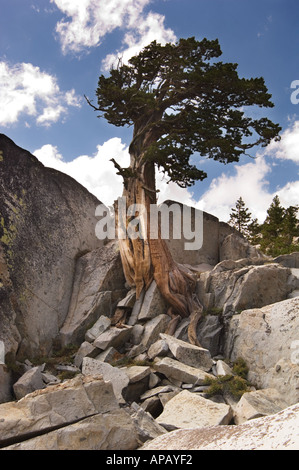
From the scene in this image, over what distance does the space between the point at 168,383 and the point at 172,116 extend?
10.5 meters

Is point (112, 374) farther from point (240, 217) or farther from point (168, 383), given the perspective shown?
point (240, 217)

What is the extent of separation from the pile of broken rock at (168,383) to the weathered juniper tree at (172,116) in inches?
72.2

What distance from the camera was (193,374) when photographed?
8.84 m

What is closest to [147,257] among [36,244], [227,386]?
[36,244]

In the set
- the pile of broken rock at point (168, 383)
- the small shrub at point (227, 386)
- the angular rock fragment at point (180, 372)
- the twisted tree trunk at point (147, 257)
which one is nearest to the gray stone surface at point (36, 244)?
the pile of broken rock at point (168, 383)

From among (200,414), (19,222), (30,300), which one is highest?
(19,222)

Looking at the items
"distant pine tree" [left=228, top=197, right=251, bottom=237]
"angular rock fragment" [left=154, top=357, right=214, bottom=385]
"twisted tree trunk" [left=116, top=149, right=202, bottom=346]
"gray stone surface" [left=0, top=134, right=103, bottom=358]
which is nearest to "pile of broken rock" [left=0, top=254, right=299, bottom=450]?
"angular rock fragment" [left=154, top=357, right=214, bottom=385]

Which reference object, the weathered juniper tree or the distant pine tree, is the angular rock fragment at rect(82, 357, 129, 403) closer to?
the weathered juniper tree

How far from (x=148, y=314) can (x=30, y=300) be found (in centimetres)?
373

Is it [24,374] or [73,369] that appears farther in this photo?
[73,369]
